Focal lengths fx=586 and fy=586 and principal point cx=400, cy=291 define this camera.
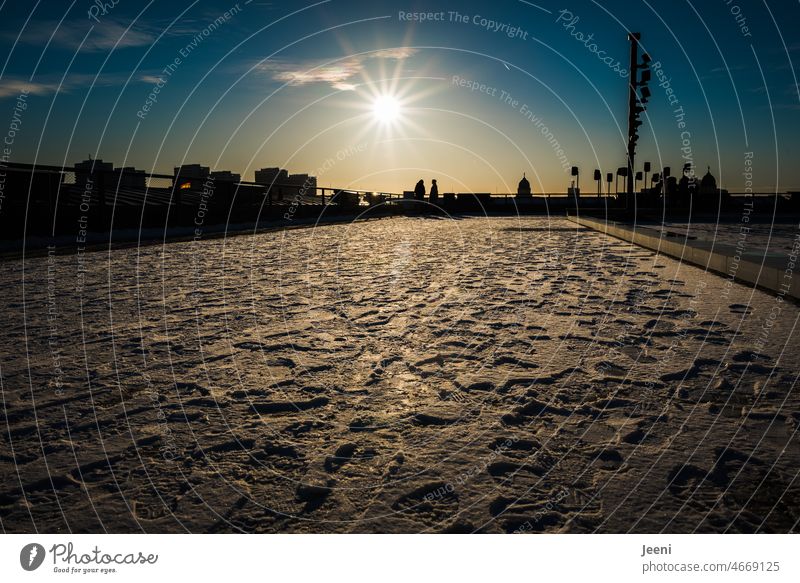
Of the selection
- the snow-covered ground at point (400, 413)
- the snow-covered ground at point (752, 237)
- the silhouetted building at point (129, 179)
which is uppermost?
the silhouetted building at point (129, 179)

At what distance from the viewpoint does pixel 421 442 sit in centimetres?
251

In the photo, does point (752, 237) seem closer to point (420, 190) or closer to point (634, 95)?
point (634, 95)

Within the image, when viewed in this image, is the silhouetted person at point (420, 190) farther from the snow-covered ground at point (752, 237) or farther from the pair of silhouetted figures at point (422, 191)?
the snow-covered ground at point (752, 237)

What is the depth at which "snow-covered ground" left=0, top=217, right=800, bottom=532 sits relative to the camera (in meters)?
1.96

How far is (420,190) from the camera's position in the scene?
130 ft

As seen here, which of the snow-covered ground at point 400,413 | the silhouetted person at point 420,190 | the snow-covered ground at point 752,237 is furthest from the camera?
the silhouetted person at point 420,190

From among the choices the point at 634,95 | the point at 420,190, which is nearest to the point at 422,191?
the point at 420,190

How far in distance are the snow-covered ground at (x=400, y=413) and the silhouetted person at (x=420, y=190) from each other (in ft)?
111

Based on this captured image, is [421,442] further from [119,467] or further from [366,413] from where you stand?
[119,467]

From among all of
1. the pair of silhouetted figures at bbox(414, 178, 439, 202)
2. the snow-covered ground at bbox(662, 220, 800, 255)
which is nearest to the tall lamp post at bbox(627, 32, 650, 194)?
the snow-covered ground at bbox(662, 220, 800, 255)

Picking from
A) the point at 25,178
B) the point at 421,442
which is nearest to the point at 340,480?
the point at 421,442

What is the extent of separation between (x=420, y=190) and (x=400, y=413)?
A: 123ft

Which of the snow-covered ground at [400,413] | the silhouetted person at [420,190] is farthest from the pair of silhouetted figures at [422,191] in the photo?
the snow-covered ground at [400,413]

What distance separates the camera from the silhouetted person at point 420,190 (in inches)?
1549
